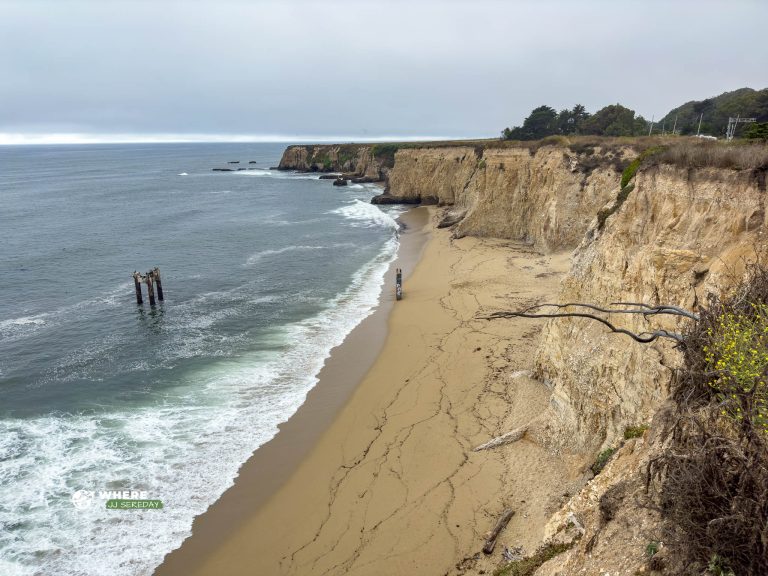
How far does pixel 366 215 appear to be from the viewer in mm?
56375

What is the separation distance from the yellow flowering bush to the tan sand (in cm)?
636

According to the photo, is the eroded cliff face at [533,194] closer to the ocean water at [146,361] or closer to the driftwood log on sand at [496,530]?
the ocean water at [146,361]

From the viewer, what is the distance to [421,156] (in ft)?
204

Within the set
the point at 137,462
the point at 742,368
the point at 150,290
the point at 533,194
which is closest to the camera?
the point at 742,368

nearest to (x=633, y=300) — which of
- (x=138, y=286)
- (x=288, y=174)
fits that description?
(x=138, y=286)

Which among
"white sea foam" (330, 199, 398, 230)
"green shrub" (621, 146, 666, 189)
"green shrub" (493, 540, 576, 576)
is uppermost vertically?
"green shrub" (621, 146, 666, 189)

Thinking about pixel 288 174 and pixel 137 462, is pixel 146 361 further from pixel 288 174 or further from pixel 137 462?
pixel 288 174

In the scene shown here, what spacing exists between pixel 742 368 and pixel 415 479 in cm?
924

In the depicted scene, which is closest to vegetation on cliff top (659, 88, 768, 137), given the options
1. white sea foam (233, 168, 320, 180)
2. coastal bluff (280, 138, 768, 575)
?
coastal bluff (280, 138, 768, 575)

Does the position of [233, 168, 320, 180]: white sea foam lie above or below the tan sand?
above

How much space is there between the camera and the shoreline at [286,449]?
36.5 feet

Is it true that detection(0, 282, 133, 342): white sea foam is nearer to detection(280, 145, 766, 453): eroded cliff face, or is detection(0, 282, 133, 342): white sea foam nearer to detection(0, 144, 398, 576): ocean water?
detection(0, 144, 398, 576): ocean water

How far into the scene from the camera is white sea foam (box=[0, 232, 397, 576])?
1096cm

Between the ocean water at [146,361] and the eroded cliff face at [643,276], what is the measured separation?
943 cm
